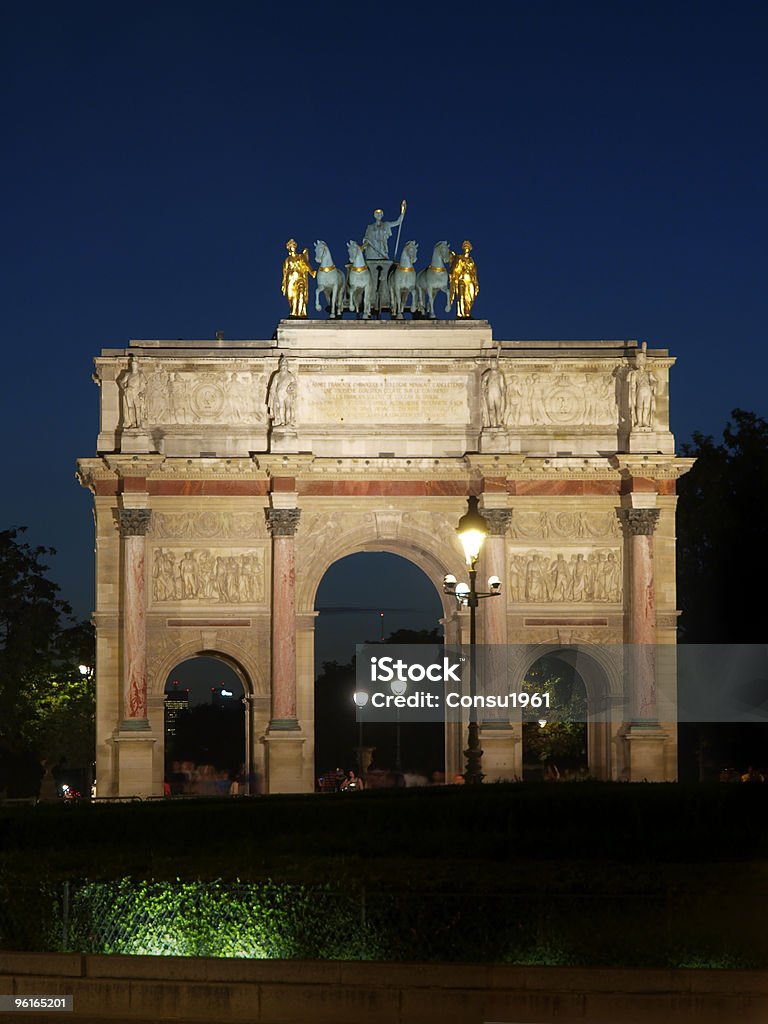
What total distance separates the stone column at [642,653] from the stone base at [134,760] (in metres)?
13.2

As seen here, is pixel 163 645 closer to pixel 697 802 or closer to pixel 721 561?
pixel 721 561

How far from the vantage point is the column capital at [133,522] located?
49.0 m

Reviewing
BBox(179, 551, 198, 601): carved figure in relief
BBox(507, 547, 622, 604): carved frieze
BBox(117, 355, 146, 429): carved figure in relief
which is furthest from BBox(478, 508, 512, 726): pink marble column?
BBox(117, 355, 146, 429): carved figure in relief

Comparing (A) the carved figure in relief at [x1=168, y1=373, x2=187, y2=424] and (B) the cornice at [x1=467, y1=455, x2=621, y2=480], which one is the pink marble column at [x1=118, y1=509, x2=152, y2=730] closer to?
(A) the carved figure in relief at [x1=168, y1=373, x2=187, y2=424]

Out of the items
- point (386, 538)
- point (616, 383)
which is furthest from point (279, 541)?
point (616, 383)

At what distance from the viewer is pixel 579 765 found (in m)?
83.6

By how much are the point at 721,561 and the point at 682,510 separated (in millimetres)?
2617

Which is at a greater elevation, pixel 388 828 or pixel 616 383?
pixel 616 383

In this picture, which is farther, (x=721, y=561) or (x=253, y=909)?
(x=721, y=561)

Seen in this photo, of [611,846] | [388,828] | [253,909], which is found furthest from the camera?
[388,828]

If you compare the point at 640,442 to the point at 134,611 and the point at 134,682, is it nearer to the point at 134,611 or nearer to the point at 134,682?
the point at 134,611

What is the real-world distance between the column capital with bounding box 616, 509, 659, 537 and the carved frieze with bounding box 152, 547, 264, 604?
413 inches

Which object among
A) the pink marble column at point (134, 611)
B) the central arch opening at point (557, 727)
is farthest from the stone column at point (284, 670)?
the central arch opening at point (557, 727)

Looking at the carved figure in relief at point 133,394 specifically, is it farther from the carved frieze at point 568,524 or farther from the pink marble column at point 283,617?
the carved frieze at point 568,524
